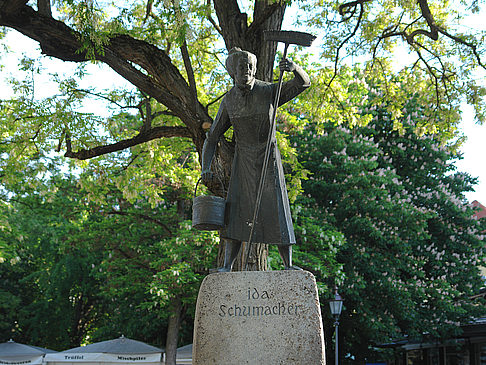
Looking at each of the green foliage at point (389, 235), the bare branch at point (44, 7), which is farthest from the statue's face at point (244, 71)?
the green foliage at point (389, 235)

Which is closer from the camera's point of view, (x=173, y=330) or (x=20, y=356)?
(x=173, y=330)

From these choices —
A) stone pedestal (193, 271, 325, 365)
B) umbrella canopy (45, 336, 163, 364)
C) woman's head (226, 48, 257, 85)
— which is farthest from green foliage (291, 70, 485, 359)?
woman's head (226, 48, 257, 85)

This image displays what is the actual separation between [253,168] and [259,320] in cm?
152

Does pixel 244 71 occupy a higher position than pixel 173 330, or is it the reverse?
pixel 244 71

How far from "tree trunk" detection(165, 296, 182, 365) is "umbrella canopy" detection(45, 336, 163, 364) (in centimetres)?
34

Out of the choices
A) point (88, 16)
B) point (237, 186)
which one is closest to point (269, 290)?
point (237, 186)

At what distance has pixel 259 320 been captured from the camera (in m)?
4.91

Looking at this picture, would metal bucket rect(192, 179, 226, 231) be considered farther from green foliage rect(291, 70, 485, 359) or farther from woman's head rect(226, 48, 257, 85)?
green foliage rect(291, 70, 485, 359)

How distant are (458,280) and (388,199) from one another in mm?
4162

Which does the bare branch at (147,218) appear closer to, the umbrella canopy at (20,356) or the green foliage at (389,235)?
the green foliage at (389,235)

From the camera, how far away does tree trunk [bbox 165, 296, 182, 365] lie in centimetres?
1811

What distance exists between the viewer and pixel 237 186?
5.66 meters

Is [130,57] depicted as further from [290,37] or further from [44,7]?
[290,37]

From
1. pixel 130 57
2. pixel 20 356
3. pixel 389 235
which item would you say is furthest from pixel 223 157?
pixel 20 356
